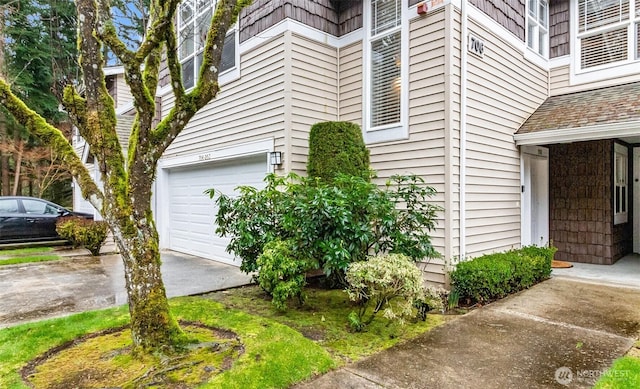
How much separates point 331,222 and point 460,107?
280 cm

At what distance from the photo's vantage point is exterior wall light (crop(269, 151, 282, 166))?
6.59 meters

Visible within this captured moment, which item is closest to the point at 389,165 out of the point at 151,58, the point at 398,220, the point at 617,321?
the point at 398,220

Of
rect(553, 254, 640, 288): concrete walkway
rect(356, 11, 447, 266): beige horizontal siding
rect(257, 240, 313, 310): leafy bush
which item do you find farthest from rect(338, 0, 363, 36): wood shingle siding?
rect(553, 254, 640, 288): concrete walkway

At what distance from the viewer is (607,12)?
768 cm

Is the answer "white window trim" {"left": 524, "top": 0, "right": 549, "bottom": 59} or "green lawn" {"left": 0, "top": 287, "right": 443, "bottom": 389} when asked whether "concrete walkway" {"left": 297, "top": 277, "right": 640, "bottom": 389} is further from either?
"white window trim" {"left": 524, "top": 0, "right": 549, "bottom": 59}

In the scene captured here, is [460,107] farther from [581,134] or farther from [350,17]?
[350,17]

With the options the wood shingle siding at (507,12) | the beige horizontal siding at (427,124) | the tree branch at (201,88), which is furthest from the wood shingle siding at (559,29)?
the tree branch at (201,88)

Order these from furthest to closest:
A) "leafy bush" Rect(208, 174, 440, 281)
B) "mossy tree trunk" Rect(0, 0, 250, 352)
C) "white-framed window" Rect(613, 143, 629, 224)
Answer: "white-framed window" Rect(613, 143, 629, 224), "leafy bush" Rect(208, 174, 440, 281), "mossy tree trunk" Rect(0, 0, 250, 352)

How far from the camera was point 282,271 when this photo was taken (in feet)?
15.1

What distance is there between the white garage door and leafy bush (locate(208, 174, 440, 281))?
205cm

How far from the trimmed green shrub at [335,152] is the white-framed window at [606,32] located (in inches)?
212

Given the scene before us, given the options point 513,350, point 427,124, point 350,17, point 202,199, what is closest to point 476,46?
point 427,124

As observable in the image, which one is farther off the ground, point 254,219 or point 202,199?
point 202,199

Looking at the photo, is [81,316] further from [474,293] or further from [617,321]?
[617,321]
